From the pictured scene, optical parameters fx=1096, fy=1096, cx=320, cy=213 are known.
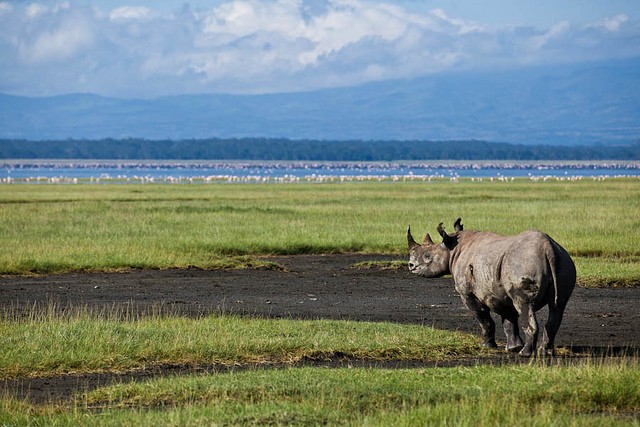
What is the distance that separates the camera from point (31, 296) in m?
21.8

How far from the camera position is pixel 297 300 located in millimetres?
21500

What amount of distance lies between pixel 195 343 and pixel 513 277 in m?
4.45

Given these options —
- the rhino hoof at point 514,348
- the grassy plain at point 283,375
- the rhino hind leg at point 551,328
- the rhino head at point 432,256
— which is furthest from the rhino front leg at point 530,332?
the rhino head at point 432,256

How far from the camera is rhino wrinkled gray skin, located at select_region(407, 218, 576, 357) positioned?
14.0 meters

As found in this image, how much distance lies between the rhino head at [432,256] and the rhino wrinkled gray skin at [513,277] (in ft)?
0.05

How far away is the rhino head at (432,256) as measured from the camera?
52.3ft

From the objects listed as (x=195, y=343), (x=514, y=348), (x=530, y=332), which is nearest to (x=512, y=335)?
(x=514, y=348)

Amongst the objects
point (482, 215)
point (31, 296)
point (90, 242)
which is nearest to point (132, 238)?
point (90, 242)

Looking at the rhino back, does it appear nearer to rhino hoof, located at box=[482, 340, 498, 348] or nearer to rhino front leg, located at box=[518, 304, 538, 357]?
rhino front leg, located at box=[518, 304, 538, 357]

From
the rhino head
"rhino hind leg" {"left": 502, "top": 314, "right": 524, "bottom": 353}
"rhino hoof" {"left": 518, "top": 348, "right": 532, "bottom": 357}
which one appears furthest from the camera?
the rhino head

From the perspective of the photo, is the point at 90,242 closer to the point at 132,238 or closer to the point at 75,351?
the point at 132,238

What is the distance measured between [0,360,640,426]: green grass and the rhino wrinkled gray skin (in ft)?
3.52

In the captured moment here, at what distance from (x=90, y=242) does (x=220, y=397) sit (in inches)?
834

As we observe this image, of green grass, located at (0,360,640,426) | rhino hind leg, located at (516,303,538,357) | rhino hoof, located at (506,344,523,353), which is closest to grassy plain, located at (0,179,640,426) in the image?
green grass, located at (0,360,640,426)
